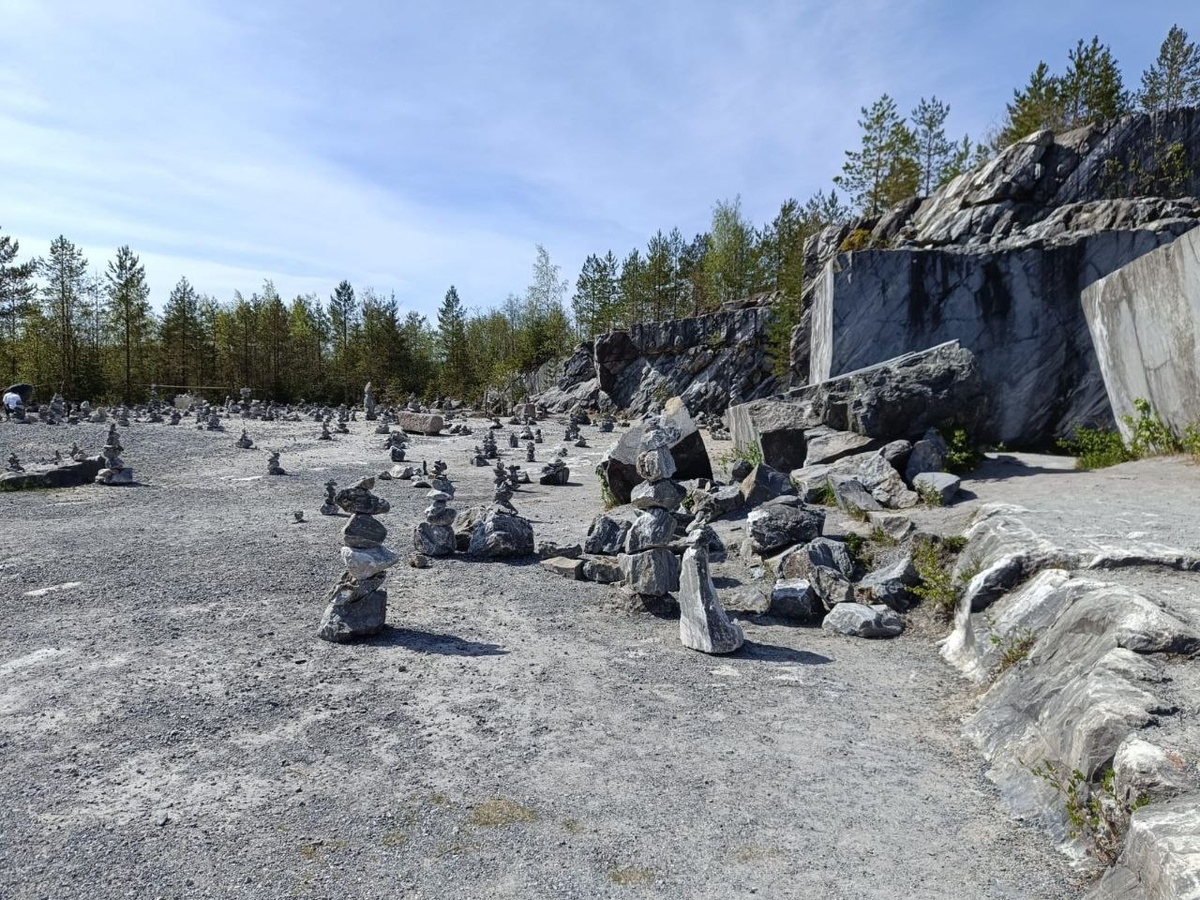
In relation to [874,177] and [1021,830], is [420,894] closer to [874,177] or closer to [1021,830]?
[1021,830]

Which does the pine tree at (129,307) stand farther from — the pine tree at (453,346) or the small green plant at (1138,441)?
the small green plant at (1138,441)

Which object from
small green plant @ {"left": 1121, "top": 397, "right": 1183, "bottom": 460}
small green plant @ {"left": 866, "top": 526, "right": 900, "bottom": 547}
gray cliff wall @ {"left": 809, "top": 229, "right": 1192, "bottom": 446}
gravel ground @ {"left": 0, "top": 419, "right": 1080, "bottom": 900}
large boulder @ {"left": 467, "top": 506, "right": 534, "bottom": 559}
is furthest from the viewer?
gray cliff wall @ {"left": 809, "top": 229, "right": 1192, "bottom": 446}

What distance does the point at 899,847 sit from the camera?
3.56 metres

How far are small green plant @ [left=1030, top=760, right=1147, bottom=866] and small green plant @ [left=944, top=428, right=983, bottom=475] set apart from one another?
8.52 meters

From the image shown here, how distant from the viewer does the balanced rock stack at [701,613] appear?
21.2 ft

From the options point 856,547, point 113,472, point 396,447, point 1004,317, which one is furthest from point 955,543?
point 396,447

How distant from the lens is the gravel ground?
3.39m

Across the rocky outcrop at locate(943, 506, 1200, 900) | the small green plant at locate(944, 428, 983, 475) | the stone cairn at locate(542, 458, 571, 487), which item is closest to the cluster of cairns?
the stone cairn at locate(542, 458, 571, 487)

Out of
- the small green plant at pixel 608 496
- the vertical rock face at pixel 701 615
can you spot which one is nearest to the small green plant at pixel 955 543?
the vertical rock face at pixel 701 615

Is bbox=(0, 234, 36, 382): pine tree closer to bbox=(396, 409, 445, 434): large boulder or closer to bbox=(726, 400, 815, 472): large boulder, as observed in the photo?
bbox=(396, 409, 445, 434): large boulder

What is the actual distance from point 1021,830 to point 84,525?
1325cm

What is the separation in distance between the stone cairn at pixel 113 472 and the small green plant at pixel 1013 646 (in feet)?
57.8

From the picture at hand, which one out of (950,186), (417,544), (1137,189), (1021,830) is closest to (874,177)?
(950,186)

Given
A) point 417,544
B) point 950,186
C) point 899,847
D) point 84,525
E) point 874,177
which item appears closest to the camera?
point 899,847
